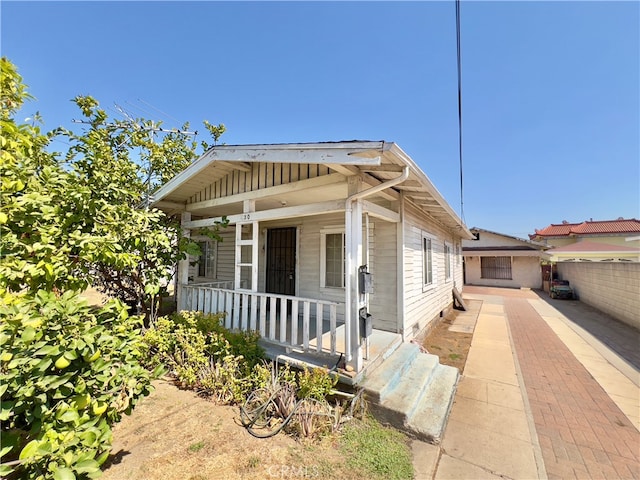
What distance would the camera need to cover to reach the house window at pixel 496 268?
772 inches

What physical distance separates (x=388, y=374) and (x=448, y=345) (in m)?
3.46

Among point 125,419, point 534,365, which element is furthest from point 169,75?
point 534,365

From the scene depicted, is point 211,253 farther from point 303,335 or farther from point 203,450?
point 203,450

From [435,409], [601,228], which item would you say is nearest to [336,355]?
[435,409]

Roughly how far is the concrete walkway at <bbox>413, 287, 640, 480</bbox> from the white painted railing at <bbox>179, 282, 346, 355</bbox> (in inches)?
69.3

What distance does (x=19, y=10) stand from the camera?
4246 mm

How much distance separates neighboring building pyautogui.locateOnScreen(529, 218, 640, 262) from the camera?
589 inches

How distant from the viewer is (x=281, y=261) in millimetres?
7078

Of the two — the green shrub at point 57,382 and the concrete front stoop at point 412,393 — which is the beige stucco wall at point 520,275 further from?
the green shrub at point 57,382

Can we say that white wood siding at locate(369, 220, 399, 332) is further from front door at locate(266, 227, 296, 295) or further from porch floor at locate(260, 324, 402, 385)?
Result: front door at locate(266, 227, 296, 295)

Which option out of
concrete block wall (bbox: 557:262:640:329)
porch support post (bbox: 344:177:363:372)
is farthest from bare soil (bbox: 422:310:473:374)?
concrete block wall (bbox: 557:262:640:329)

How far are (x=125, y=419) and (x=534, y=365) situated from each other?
6928 millimetres

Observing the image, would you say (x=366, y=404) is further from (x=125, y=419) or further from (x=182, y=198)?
(x=182, y=198)

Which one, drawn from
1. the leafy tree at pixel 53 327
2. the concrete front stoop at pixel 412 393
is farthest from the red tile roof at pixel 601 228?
the leafy tree at pixel 53 327
